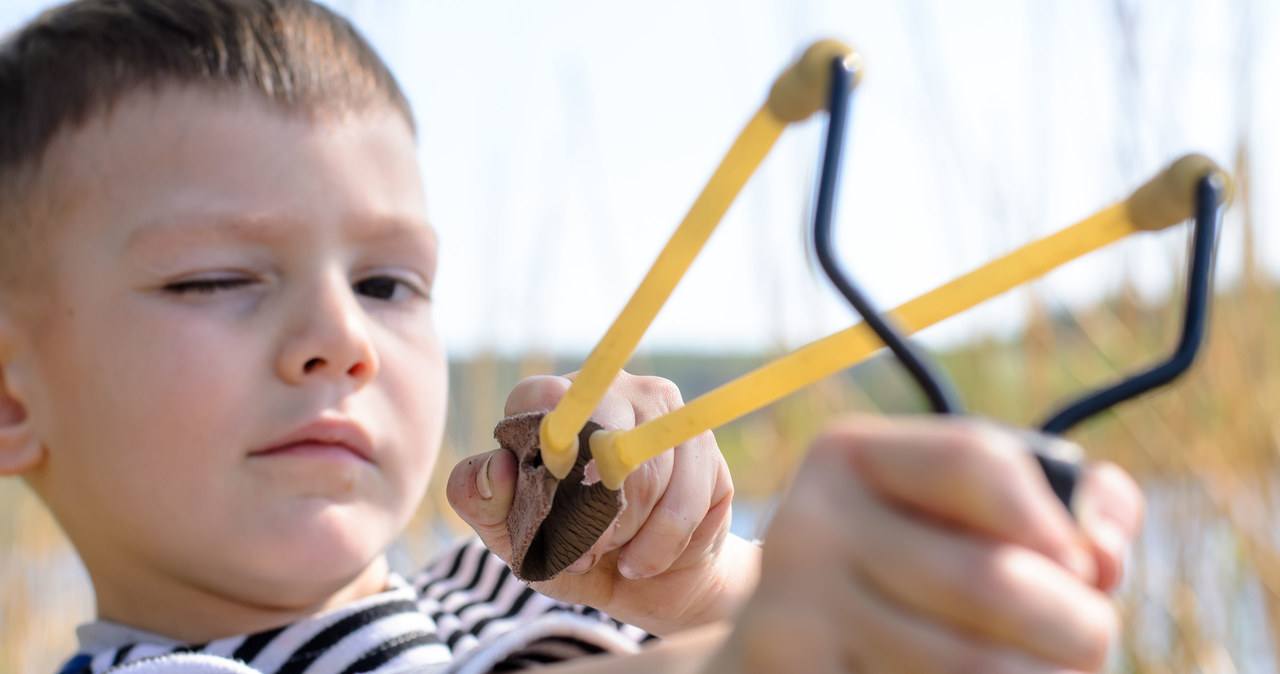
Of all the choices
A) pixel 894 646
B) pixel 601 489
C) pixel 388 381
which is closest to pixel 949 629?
pixel 894 646

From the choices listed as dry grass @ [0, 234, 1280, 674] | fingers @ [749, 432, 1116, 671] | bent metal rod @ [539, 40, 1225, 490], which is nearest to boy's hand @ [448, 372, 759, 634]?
bent metal rod @ [539, 40, 1225, 490]

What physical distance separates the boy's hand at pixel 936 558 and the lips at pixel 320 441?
1.38 ft

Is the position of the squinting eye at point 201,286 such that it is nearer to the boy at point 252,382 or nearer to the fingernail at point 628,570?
the boy at point 252,382

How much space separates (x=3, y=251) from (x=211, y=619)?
329 millimetres

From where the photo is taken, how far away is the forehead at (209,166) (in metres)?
0.61

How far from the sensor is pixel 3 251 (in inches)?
28.2

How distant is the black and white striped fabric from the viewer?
49 cm

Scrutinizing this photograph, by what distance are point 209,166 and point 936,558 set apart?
561mm

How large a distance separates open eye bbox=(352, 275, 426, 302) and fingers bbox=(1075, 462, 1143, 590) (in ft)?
1.73

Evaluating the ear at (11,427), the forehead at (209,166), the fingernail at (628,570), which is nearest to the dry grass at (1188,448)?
the fingernail at (628,570)

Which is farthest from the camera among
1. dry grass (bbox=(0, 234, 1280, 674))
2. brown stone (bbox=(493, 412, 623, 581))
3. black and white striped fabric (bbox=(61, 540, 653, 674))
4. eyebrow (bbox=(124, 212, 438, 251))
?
dry grass (bbox=(0, 234, 1280, 674))

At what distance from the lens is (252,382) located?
0.58 m

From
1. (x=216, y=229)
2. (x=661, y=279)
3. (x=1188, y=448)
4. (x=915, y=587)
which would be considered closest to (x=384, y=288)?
(x=216, y=229)

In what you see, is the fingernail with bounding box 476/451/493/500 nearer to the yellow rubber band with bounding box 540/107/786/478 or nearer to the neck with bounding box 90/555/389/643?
the yellow rubber band with bounding box 540/107/786/478
